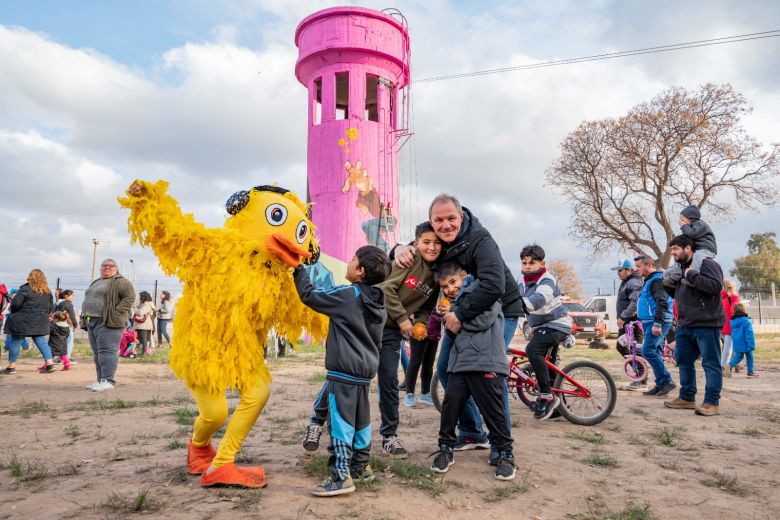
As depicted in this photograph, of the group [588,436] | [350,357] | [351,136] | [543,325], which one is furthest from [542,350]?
[351,136]

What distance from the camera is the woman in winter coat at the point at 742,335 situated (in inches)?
356

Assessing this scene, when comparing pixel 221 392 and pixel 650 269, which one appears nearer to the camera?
pixel 221 392

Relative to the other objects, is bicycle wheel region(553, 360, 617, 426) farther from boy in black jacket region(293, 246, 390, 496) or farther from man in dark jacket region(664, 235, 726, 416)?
boy in black jacket region(293, 246, 390, 496)

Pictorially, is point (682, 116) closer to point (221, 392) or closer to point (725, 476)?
point (725, 476)

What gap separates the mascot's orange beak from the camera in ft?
10.1

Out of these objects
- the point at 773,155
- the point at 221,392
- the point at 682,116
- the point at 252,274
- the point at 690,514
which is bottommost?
the point at 690,514

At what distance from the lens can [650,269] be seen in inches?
280

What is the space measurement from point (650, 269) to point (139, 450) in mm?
6363

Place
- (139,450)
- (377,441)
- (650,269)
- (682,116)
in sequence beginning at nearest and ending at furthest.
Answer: (139,450) → (377,441) → (650,269) → (682,116)

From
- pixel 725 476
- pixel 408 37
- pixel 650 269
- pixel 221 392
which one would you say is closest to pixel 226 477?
pixel 221 392

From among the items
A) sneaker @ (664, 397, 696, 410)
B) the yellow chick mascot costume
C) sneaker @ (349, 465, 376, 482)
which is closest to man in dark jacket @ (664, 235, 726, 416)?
→ sneaker @ (664, 397, 696, 410)

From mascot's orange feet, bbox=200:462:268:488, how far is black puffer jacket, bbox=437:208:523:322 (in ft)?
5.11

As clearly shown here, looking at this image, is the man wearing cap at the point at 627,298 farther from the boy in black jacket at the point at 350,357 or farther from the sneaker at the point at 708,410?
the boy in black jacket at the point at 350,357

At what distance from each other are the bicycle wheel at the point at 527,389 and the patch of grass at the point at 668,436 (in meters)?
1.11
